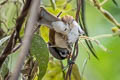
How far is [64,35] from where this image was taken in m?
0.48

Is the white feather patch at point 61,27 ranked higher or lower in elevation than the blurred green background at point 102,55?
higher

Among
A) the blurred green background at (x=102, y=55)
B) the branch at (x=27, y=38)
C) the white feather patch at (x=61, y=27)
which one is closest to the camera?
the branch at (x=27, y=38)

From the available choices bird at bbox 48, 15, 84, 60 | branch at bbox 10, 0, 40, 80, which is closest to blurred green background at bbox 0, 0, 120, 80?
bird at bbox 48, 15, 84, 60

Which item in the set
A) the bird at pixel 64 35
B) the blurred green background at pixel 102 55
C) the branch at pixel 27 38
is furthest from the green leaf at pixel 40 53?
the blurred green background at pixel 102 55

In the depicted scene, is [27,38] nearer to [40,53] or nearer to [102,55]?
[40,53]

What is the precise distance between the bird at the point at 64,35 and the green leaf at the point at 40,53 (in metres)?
0.02

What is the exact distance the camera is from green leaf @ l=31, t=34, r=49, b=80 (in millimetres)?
487

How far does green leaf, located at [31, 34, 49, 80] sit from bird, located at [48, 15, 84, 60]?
0.06 feet

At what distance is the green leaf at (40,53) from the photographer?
1.60ft

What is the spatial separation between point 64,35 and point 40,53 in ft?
0.14

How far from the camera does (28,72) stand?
56cm

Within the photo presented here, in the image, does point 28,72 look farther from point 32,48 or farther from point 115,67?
point 115,67

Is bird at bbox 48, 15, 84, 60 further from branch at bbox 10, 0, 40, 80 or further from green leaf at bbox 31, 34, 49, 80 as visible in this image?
branch at bbox 10, 0, 40, 80

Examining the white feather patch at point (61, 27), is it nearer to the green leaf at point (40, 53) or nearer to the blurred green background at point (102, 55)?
the green leaf at point (40, 53)
